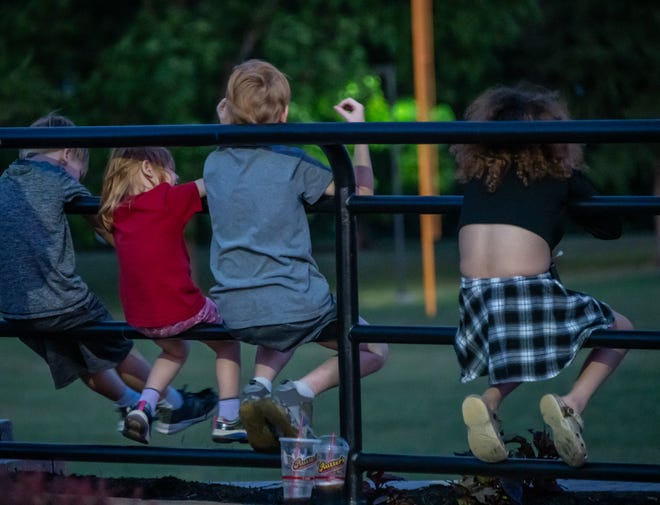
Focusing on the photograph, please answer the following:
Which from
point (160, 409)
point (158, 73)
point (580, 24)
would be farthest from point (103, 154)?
point (160, 409)

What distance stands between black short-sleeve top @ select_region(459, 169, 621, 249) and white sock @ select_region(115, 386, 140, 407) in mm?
1415

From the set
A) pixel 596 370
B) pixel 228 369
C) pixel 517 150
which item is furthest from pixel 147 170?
pixel 596 370

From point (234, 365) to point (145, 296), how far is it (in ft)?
1.13

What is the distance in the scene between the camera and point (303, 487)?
3.70 m

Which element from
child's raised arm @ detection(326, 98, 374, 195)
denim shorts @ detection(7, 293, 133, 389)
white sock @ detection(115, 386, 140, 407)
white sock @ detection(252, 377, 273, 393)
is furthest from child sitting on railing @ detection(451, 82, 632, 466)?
white sock @ detection(115, 386, 140, 407)

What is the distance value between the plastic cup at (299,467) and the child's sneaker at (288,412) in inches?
1.8

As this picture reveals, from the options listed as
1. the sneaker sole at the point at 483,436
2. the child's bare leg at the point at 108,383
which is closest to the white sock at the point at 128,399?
the child's bare leg at the point at 108,383

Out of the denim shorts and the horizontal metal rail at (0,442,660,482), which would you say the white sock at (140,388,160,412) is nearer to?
the denim shorts

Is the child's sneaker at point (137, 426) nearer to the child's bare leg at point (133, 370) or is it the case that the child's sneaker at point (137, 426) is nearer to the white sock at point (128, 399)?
the white sock at point (128, 399)

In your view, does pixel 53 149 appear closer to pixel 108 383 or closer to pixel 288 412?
pixel 108 383

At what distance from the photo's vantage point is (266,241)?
4020mm

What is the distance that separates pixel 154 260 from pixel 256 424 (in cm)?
75

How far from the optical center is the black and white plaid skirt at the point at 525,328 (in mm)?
3678

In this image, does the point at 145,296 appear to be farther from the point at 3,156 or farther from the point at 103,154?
the point at 3,156
